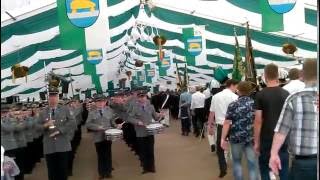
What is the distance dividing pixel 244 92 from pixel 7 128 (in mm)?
3751

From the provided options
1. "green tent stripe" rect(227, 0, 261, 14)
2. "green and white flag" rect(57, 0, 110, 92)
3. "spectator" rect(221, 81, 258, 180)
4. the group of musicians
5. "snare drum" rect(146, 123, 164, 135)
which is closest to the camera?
the group of musicians

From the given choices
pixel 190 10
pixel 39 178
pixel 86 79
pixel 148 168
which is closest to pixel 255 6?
pixel 190 10

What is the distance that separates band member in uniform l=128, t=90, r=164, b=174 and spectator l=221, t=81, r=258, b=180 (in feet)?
10.8

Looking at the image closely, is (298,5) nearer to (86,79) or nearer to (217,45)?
(217,45)

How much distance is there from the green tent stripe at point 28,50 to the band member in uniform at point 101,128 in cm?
708

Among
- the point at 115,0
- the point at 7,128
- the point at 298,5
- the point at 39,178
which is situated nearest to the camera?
the point at 7,128

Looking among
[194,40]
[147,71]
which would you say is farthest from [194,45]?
[147,71]

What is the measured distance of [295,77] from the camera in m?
8.02

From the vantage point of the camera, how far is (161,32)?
23.9m

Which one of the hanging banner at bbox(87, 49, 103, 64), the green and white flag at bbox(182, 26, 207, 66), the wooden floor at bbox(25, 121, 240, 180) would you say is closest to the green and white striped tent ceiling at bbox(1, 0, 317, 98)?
the green and white flag at bbox(182, 26, 207, 66)

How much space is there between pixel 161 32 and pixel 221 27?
5.08 metres

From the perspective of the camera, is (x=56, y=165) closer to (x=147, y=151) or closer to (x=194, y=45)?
(x=147, y=151)

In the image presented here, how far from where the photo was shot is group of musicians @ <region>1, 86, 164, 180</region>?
4.70 m

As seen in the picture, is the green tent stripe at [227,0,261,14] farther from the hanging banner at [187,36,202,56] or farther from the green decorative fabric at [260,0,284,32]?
the hanging banner at [187,36,202,56]
